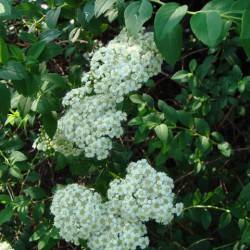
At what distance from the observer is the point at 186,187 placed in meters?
3.10

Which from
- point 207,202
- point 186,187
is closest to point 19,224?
point 186,187

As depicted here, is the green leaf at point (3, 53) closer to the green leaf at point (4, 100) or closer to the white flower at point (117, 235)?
the green leaf at point (4, 100)

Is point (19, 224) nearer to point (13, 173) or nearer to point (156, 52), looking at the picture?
point (13, 173)

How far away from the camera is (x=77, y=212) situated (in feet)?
7.57

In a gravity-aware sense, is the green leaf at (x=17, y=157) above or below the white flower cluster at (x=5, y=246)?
above

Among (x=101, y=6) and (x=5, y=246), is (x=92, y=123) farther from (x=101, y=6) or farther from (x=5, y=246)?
(x=5, y=246)

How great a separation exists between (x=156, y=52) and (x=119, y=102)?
26 centimetres

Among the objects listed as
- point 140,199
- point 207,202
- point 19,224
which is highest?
point 140,199

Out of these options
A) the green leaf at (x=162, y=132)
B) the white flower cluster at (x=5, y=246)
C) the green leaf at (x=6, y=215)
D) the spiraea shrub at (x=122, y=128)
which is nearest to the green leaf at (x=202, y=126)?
the spiraea shrub at (x=122, y=128)

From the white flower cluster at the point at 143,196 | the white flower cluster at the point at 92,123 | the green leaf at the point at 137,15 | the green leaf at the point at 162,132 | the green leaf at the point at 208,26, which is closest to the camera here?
the green leaf at the point at 208,26

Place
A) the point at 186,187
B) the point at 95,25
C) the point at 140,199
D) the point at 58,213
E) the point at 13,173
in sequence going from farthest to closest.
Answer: the point at 186,187
the point at 13,173
the point at 95,25
the point at 58,213
the point at 140,199

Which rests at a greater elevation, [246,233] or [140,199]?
[140,199]

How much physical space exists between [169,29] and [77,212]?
0.86 meters

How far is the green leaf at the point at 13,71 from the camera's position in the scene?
222 cm
